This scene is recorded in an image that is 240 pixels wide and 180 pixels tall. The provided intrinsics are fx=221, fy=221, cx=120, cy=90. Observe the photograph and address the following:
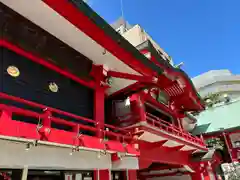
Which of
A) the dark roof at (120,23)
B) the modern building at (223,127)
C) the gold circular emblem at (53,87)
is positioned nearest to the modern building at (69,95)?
the gold circular emblem at (53,87)

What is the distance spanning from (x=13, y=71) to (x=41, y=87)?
0.95 metres

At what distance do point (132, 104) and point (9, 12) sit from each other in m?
6.10

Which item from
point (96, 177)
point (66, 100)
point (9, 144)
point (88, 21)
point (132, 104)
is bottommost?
point (96, 177)

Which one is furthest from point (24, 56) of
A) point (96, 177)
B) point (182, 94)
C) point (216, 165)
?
point (216, 165)

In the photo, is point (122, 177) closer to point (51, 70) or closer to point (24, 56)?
point (51, 70)

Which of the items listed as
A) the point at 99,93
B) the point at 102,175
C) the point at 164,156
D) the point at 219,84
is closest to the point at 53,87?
the point at 99,93

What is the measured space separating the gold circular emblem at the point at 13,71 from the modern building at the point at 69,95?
0.03 m

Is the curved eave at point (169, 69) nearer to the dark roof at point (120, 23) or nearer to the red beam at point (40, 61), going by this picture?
the red beam at point (40, 61)

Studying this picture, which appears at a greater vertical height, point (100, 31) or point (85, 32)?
point (100, 31)

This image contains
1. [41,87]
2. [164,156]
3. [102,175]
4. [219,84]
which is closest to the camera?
[41,87]

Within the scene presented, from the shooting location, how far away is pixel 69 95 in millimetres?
7594

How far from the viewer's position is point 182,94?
13969 mm

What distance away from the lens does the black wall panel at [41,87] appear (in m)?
5.89

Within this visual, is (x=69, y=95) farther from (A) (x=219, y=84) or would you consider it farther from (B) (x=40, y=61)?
(A) (x=219, y=84)
